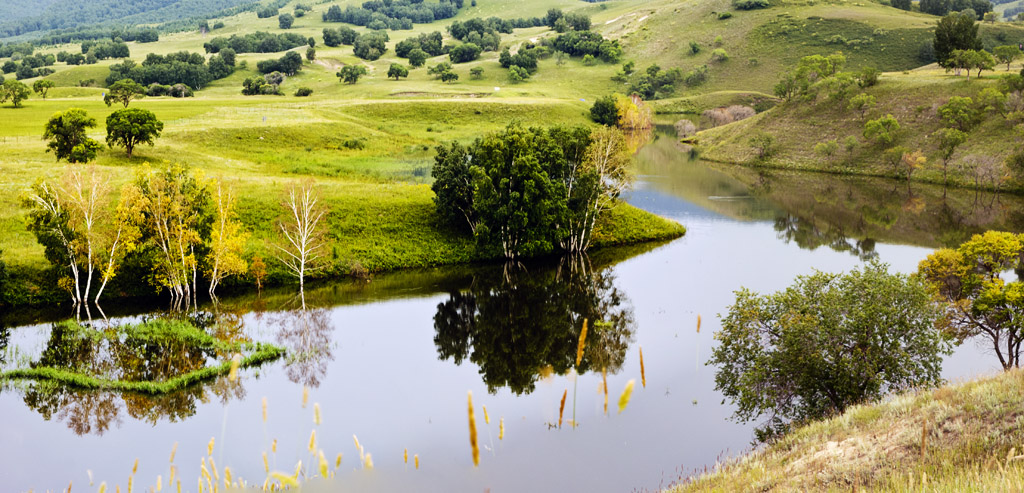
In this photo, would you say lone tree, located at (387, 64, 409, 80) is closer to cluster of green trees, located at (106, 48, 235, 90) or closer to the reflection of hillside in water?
cluster of green trees, located at (106, 48, 235, 90)

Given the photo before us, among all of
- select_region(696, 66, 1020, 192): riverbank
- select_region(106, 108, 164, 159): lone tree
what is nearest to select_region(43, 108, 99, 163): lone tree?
select_region(106, 108, 164, 159): lone tree

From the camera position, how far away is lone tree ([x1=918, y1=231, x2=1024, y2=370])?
1277 inches

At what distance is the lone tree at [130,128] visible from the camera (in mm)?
73750

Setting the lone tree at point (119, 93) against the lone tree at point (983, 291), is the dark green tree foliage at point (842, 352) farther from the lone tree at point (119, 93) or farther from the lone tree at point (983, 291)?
the lone tree at point (119, 93)

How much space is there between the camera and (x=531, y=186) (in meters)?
56.6

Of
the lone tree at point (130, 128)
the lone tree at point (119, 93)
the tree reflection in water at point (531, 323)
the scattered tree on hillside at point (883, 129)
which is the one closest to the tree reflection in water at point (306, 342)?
the tree reflection in water at point (531, 323)

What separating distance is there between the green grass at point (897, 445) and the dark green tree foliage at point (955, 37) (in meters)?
123

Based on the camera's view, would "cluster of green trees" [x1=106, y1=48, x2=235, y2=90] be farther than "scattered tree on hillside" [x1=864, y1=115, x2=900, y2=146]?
Yes

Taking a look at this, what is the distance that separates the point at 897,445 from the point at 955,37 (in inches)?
5153

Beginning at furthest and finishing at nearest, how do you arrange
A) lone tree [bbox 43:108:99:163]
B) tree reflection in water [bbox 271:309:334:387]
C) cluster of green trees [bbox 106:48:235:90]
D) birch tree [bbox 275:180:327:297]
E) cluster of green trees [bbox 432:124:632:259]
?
1. cluster of green trees [bbox 106:48:235:90]
2. lone tree [bbox 43:108:99:163]
3. cluster of green trees [bbox 432:124:632:259]
4. birch tree [bbox 275:180:327:297]
5. tree reflection in water [bbox 271:309:334:387]

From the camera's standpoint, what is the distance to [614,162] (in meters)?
62.2

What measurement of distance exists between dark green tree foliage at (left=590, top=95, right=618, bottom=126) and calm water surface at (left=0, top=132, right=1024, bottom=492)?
8621cm

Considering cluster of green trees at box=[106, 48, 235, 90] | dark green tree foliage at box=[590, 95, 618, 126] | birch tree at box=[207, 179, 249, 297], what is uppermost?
cluster of green trees at box=[106, 48, 235, 90]

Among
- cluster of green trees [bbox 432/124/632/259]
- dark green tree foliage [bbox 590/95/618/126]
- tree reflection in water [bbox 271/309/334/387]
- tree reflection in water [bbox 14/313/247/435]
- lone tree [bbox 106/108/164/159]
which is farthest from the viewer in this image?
dark green tree foliage [bbox 590/95/618/126]
